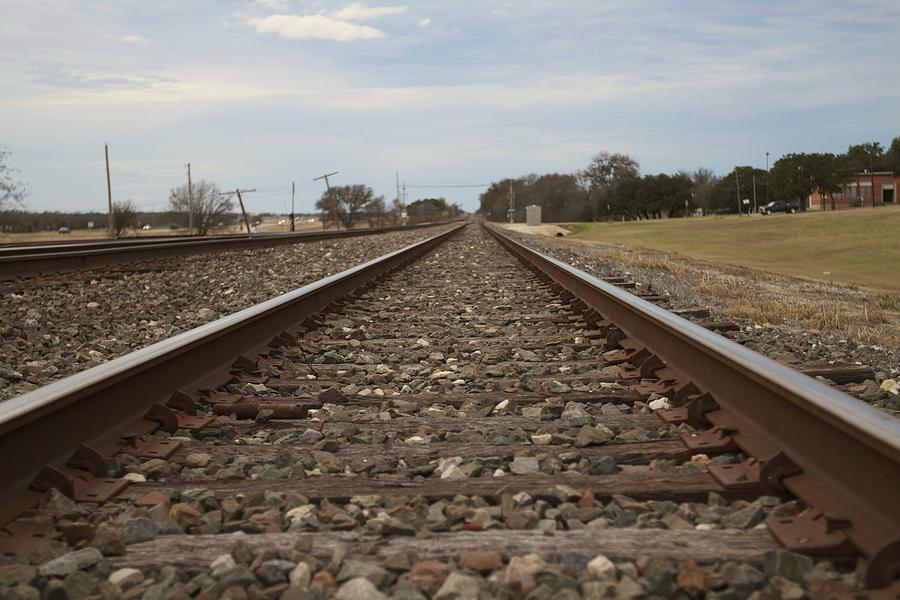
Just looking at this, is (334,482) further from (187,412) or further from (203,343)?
(203,343)

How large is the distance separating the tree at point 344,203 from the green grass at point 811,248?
46.2 metres

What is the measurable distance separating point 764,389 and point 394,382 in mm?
2270

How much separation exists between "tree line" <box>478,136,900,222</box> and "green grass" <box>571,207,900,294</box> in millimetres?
49573

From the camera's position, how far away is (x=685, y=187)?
13025 cm

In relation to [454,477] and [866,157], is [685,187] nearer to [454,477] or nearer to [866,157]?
[866,157]

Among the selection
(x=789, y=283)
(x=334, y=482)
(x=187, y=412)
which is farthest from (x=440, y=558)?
(x=789, y=283)

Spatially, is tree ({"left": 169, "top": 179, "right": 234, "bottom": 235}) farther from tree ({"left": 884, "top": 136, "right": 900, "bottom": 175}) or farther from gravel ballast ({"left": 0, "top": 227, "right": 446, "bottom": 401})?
tree ({"left": 884, "top": 136, "right": 900, "bottom": 175})

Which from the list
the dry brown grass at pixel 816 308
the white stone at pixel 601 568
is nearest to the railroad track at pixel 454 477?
the white stone at pixel 601 568

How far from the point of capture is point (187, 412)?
4.25 metres

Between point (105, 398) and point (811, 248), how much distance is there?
110 ft

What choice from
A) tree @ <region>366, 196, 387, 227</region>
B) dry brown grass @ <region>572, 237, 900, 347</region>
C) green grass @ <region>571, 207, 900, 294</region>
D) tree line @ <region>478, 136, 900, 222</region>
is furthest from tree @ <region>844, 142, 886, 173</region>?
dry brown grass @ <region>572, 237, 900, 347</region>

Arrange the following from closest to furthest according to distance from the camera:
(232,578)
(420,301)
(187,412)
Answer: (232,578) → (187,412) → (420,301)

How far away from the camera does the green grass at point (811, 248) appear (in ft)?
73.8

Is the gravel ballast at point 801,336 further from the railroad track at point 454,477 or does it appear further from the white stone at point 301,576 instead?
the white stone at point 301,576
